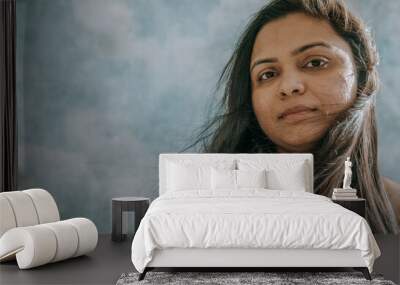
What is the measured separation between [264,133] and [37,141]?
9.14 feet

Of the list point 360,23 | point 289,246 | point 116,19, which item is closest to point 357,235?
point 289,246

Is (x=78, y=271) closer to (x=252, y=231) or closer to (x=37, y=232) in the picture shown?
(x=37, y=232)

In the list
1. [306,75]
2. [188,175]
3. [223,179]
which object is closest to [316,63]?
[306,75]

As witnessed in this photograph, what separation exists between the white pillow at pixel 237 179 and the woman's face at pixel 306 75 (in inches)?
41.8

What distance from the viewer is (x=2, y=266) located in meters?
5.54

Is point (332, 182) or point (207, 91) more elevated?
point (207, 91)

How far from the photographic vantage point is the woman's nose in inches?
296

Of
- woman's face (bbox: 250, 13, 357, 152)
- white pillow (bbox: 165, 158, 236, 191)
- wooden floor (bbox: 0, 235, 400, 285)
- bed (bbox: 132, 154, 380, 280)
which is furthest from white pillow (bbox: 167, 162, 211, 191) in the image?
bed (bbox: 132, 154, 380, 280)

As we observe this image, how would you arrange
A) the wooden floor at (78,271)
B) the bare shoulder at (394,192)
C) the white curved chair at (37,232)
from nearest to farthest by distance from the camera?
the wooden floor at (78,271), the white curved chair at (37,232), the bare shoulder at (394,192)

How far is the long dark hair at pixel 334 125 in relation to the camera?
7.57m

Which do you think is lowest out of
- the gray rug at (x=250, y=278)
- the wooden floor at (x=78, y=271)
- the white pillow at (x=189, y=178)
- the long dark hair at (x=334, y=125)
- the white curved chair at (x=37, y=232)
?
the wooden floor at (x=78, y=271)

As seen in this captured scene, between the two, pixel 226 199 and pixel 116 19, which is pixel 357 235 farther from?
pixel 116 19

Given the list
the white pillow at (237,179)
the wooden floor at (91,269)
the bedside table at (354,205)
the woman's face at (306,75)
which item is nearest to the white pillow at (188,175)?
the white pillow at (237,179)

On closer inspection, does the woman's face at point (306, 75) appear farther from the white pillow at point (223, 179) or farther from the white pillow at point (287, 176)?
the white pillow at point (223, 179)
